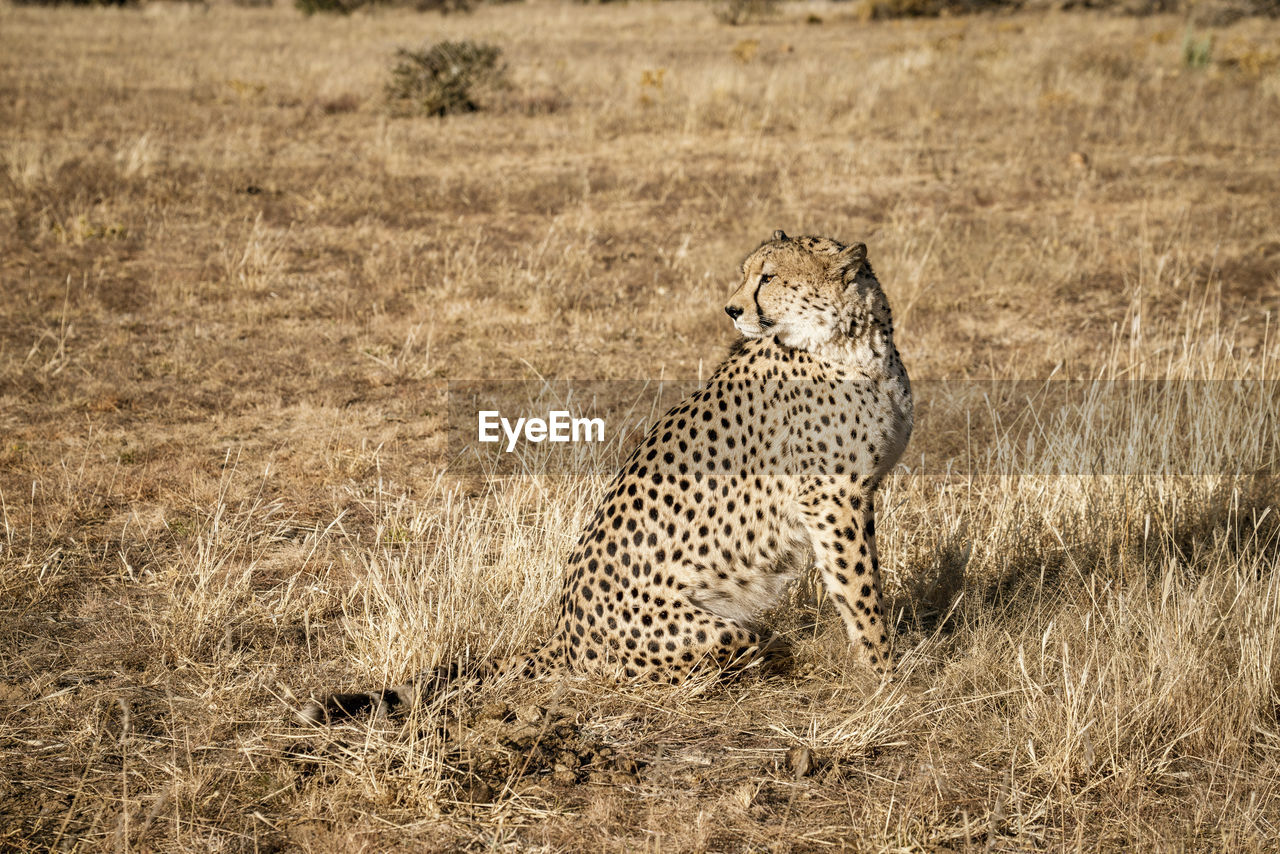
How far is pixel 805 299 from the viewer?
3043mm

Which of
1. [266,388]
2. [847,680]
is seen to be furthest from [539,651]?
[266,388]

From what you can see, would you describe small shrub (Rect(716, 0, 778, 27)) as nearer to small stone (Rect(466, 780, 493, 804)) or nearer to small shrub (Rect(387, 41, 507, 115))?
small shrub (Rect(387, 41, 507, 115))

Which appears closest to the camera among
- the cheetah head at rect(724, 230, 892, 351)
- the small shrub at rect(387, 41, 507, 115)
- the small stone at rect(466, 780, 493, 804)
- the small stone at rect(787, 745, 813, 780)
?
the small stone at rect(466, 780, 493, 804)

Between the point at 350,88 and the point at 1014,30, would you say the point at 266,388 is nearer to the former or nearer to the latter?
the point at 350,88

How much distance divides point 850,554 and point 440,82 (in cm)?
1072

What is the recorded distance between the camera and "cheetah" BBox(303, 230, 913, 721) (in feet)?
9.60

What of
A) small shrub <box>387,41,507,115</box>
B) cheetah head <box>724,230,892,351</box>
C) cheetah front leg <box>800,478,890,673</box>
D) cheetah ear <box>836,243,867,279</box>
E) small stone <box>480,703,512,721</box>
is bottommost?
small stone <box>480,703,512,721</box>

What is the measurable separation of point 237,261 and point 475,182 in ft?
8.99

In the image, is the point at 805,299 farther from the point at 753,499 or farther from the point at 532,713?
the point at 532,713

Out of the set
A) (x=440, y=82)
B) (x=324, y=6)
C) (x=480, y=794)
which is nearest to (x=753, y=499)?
(x=480, y=794)

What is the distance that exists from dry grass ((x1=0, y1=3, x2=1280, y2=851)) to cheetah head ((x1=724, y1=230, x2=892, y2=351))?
95cm

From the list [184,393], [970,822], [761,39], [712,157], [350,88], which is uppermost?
[761,39]

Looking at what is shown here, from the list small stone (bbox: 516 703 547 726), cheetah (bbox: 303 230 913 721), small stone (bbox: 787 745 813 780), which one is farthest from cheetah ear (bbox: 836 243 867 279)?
small stone (bbox: 516 703 547 726)

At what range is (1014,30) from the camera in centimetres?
1892
